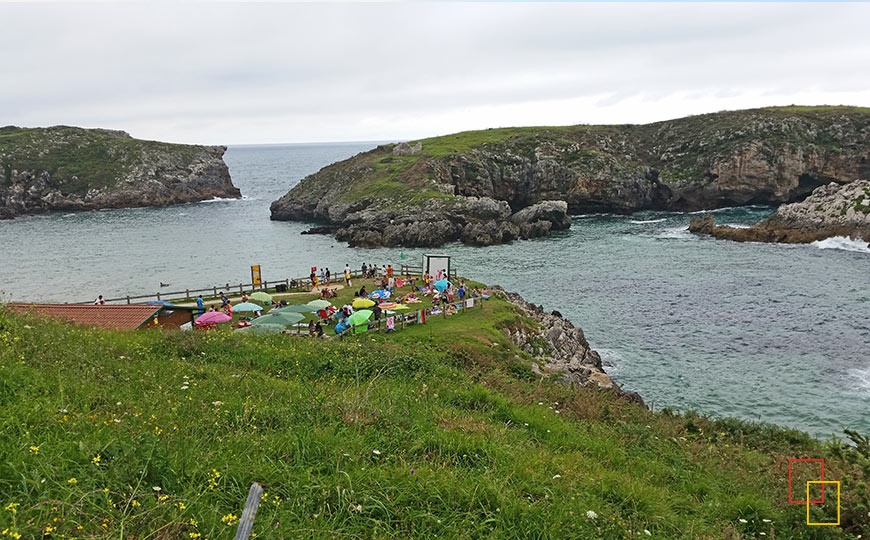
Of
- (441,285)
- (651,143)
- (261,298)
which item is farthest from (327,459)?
(651,143)

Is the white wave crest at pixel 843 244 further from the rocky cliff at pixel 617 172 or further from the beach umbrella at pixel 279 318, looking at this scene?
the beach umbrella at pixel 279 318

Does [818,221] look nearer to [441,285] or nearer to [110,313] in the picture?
[441,285]

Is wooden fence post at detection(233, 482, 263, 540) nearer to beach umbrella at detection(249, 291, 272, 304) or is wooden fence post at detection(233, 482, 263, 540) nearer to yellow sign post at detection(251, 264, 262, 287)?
beach umbrella at detection(249, 291, 272, 304)

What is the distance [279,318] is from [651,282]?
3504 cm

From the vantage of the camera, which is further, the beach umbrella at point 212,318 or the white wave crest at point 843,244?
the white wave crest at point 843,244

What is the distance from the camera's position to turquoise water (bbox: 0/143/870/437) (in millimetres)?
26312

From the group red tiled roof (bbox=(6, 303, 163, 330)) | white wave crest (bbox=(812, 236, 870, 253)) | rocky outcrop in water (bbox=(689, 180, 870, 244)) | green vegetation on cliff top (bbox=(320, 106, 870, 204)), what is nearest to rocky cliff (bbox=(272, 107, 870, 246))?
green vegetation on cliff top (bbox=(320, 106, 870, 204))

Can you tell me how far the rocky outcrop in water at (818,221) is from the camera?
207ft

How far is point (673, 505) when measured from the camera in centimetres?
824

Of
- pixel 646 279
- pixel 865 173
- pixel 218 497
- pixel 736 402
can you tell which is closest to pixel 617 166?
pixel 865 173

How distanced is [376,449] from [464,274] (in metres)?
45.5

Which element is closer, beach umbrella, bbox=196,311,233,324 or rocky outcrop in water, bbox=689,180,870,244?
beach umbrella, bbox=196,311,233,324

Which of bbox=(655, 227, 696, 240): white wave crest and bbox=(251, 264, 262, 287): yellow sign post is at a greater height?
bbox=(655, 227, 696, 240): white wave crest

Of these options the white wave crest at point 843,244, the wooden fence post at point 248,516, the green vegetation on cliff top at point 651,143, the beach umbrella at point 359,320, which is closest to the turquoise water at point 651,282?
the white wave crest at point 843,244
